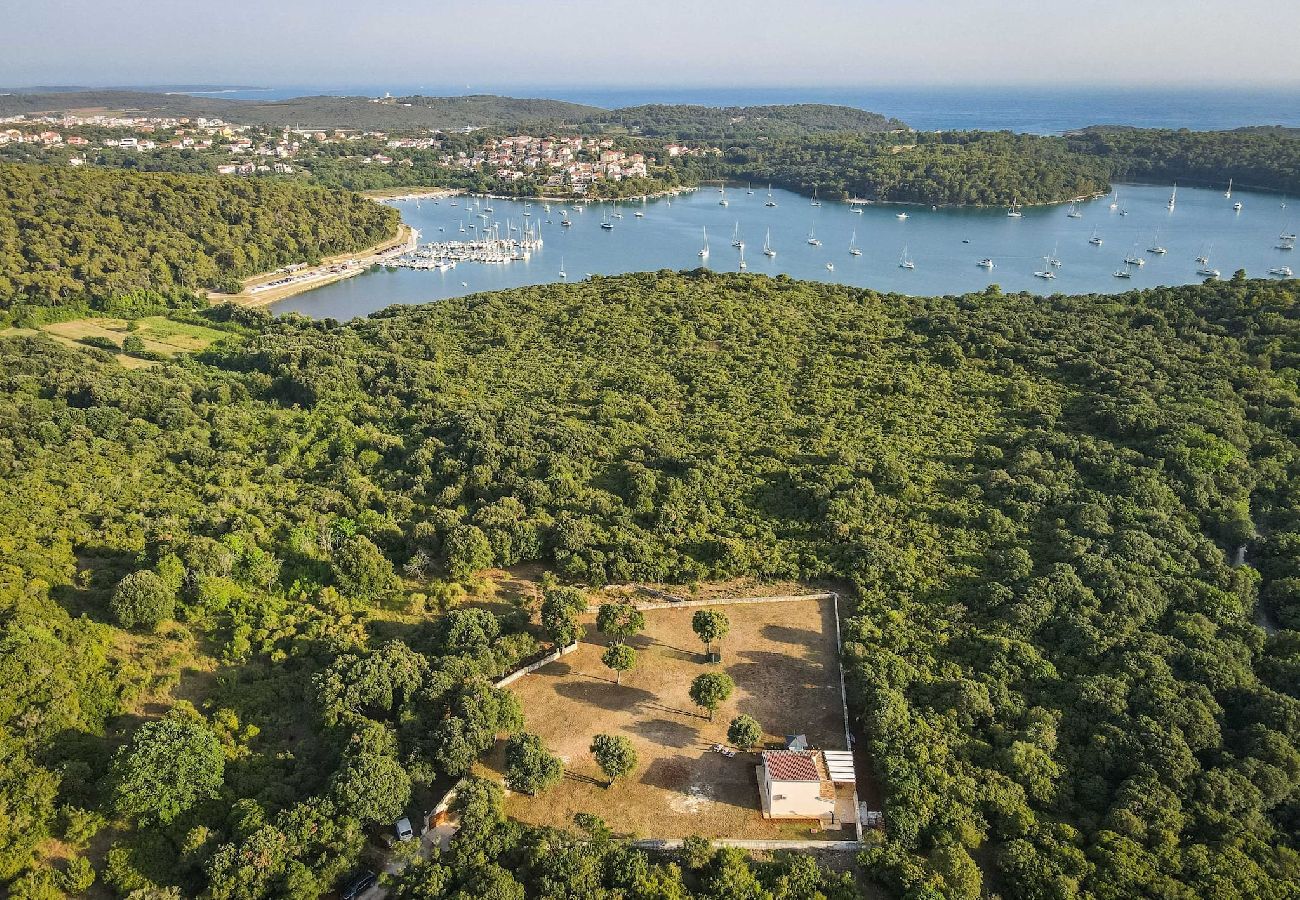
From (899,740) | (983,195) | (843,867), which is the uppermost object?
(983,195)

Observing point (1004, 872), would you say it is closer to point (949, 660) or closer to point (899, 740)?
point (899, 740)

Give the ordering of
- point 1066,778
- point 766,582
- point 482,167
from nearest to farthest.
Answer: point 1066,778 → point 766,582 → point 482,167

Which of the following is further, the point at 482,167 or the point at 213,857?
the point at 482,167

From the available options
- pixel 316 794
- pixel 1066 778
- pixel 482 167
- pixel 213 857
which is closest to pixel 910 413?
pixel 1066 778

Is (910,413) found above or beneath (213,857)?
above

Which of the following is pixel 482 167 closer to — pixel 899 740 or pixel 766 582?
pixel 766 582

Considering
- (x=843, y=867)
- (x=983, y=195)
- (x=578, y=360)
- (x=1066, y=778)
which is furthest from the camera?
(x=983, y=195)

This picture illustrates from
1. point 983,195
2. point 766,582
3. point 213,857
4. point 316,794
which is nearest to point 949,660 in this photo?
point 766,582
